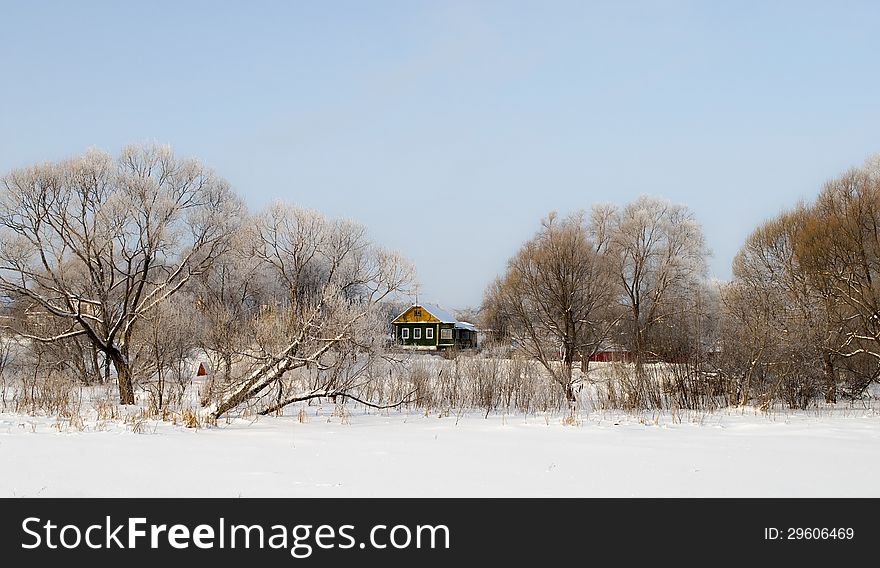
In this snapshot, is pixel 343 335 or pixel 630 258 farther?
pixel 630 258

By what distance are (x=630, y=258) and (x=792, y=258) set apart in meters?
18.4

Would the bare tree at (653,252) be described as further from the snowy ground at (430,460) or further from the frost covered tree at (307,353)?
the snowy ground at (430,460)

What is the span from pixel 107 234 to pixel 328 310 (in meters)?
14.1

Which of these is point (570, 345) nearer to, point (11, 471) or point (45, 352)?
point (45, 352)

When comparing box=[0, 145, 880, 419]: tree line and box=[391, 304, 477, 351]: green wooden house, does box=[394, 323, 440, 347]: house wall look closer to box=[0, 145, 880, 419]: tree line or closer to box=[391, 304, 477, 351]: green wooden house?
box=[391, 304, 477, 351]: green wooden house

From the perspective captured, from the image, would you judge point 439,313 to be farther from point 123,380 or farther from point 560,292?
point 123,380

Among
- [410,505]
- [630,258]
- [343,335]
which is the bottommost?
[410,505]

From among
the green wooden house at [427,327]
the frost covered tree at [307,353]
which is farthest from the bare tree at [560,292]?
the green wooden house at [427,327]

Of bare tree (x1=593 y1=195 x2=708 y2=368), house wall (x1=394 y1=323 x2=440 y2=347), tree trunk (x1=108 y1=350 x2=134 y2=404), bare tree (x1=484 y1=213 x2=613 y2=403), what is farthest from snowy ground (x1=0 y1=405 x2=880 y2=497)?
house wall (x1=394 y1=323 x2=440 y2=347)

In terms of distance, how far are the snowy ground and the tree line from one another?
3.72 metres

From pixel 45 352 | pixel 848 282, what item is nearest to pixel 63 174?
pixel 45 352

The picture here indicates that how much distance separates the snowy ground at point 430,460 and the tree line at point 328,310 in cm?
372

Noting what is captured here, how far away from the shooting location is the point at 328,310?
1752 cm

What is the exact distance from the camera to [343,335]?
1623 centimetres
